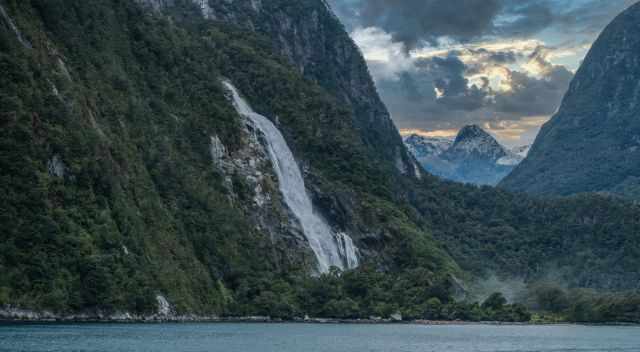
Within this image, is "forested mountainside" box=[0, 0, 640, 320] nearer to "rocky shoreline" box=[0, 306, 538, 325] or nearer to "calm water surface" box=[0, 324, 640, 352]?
"rocky shoreline" box=[0, 306, 538, 325]

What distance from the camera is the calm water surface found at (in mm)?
81812

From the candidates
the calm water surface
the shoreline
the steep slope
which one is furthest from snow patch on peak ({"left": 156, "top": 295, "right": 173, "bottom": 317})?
the calm water surface

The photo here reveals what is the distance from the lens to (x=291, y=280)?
164000 millimetres

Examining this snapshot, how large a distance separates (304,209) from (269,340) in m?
88.8

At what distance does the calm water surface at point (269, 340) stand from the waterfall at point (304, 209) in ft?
144

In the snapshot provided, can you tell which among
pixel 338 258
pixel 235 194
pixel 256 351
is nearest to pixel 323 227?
pixel 338 258

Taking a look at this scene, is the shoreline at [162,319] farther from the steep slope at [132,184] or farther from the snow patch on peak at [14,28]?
the snow patch on peak at [14,28]

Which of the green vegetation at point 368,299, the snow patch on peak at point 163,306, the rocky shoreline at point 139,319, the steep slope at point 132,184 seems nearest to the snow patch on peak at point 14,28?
the steep slope at point 132,184

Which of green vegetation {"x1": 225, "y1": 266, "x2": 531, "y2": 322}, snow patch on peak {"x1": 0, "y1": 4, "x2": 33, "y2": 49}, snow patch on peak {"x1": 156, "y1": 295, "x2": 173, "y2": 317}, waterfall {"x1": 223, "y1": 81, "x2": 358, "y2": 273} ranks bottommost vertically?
green vegetation {"x1": 225, "y1": 266, "x2": 531, "y2": 322}

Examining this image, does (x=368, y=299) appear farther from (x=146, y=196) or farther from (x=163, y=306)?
(x=163, y=306)

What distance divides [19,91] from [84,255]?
22.5 meters

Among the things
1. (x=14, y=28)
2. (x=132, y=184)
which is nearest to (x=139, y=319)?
(x=132, y=184)

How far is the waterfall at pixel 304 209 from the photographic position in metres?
183

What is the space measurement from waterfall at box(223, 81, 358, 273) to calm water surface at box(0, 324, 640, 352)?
1727 inches
